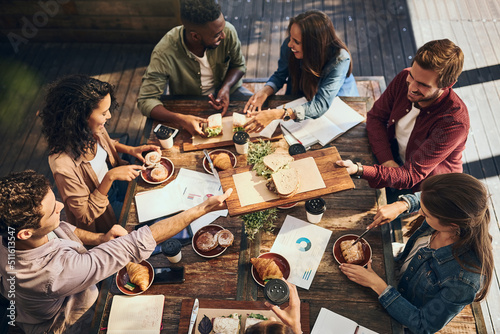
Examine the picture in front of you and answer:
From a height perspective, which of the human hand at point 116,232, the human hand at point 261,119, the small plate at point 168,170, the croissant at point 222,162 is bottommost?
the human hand at point 116,232

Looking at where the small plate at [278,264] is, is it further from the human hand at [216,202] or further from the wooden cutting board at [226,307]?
the human hand at [216,202]

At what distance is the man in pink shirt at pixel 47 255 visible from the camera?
176 cm

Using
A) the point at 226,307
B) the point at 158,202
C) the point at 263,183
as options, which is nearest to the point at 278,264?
the point at 226,307

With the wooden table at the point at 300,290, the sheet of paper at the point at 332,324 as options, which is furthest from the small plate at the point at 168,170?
the sheet of paper at the point at 332,324

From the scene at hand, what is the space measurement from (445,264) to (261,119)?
142cm

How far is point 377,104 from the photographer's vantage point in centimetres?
272

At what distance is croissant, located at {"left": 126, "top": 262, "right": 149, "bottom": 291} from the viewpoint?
208cm

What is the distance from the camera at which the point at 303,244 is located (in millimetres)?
2221

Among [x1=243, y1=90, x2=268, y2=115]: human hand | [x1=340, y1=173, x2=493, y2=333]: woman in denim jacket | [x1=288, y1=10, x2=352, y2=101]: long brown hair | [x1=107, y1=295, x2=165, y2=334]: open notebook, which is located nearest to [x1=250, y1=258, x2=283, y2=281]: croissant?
[x1=340, y1=173, x2=493, y2=333]: woman in denim jacket

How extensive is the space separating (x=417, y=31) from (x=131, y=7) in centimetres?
371

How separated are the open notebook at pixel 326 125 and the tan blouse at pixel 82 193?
1365mm

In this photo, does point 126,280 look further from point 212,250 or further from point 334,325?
point 334,325

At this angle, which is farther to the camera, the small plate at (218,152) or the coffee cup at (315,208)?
the small plate at (218,152)

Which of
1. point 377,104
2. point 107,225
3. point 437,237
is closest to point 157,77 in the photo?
point 107,225
